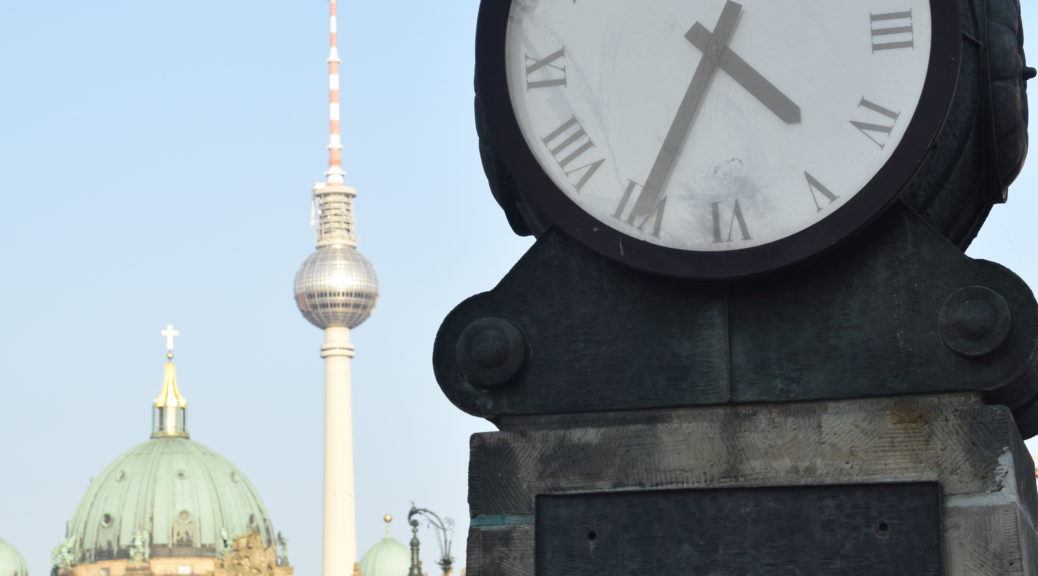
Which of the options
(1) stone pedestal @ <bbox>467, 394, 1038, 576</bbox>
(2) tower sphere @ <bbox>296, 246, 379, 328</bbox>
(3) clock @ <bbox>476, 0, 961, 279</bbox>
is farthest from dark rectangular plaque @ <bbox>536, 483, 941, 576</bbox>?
(2) tower sphere @ <bbox>296, 246, 379, 328</bbox>

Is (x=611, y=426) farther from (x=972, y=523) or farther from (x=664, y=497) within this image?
(x=972, y=523)

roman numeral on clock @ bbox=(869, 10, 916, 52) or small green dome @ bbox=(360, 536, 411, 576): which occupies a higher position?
small green dome @ bbox=(360, 536, 411, 576)

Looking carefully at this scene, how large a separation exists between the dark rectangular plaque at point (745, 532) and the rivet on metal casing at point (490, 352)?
0.34 m

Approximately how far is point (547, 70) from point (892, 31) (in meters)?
0.90

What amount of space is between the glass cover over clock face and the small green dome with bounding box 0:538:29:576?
143306 millimetres

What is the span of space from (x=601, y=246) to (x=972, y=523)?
3.75 feet

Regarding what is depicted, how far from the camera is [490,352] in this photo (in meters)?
5.94

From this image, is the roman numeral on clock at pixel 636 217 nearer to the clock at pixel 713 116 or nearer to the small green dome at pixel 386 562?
the clock at pixel 713 116

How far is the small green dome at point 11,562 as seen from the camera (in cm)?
14525

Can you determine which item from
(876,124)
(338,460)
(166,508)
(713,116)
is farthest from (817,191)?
(338,460)

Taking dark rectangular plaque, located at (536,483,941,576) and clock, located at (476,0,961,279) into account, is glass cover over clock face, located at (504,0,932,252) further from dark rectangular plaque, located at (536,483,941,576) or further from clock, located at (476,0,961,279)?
dark rectangular plaque, located at (536,483,941,576)

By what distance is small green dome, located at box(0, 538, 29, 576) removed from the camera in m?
145

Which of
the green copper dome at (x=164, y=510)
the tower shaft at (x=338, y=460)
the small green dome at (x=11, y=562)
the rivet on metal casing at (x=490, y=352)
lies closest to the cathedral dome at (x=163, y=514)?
the green copper dome at (x=164, y=510)

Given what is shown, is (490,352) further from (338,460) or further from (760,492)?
(338,460)
